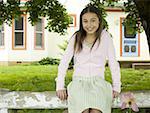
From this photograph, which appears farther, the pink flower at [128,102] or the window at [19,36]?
the window at [19,36]

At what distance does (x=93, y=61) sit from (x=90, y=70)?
0.31 ft

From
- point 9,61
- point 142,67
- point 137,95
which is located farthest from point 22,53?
point 137,95

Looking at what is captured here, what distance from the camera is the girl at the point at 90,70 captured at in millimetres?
4223

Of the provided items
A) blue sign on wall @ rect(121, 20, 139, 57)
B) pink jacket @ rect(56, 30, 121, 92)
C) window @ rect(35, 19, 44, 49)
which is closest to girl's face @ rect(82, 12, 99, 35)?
pink jacket @ rect(56, 30, 121, 92)

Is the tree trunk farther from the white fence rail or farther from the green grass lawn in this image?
the white fence rail

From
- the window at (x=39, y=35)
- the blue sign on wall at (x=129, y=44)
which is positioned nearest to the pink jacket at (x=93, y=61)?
the window at (x=39, y=35)

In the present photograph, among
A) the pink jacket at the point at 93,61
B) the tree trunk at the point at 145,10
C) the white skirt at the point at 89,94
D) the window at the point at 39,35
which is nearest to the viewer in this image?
the white skirt at the point at 89,94

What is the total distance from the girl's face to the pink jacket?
11cm

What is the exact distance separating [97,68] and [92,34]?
0.35m

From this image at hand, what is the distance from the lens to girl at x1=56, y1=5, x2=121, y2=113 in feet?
13.9

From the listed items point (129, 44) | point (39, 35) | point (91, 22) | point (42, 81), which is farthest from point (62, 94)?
point (129, 44)

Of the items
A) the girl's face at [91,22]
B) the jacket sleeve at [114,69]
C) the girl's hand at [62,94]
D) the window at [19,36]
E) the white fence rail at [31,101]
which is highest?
the window at [19,36]

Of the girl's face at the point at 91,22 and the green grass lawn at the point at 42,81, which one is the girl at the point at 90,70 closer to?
the girl's face at the point at 91,22

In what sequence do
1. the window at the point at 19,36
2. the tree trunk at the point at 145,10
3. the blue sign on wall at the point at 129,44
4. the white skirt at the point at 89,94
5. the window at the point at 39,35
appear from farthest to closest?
the blue sign on wall at the point at 129,44
the window at the point at 39,35
the window at the point at 19,36
the tree trunk at the point at 145,10
the white skirt at the point at 89,94
